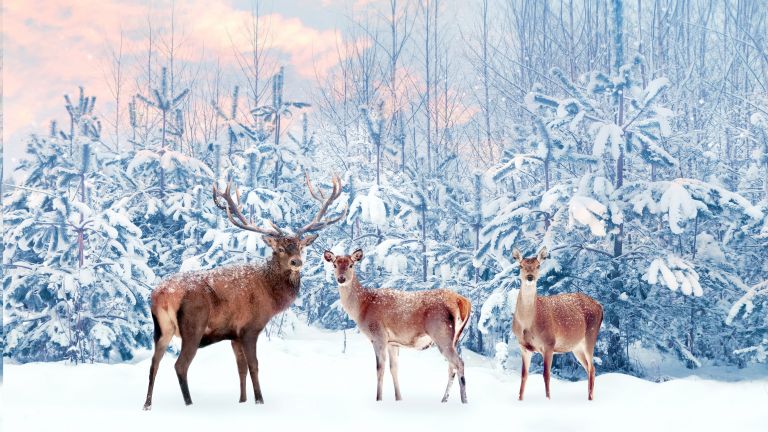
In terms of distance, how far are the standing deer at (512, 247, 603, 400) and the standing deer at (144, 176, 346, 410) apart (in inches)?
77.3

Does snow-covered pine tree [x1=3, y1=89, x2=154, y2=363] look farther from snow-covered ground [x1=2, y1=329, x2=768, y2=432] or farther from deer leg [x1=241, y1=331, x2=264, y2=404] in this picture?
deer leg [x1=241, y1=331, x2=264, y2=404]

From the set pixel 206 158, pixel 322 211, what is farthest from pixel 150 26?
pixel 322 211

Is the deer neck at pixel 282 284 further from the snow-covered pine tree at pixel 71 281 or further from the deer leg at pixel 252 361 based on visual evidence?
the snow-covered pine tree at pixel 71 281

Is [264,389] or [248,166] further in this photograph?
[248,166]

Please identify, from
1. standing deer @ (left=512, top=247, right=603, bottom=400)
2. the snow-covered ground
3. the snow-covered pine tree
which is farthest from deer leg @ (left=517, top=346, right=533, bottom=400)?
the snow-covered pine tree

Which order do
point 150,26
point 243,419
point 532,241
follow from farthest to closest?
point 150,26, point 532,241, point 243,419

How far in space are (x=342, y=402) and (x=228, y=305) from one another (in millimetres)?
1320

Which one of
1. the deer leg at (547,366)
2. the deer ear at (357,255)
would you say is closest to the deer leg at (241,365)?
the deer ear at (357,255)

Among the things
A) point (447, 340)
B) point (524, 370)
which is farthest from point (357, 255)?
point (524, 370)

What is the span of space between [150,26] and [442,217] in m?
8.43

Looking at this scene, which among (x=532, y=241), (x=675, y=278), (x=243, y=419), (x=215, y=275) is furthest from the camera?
(x=532, y=241)

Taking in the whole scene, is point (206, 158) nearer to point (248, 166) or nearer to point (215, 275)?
point (248, 166)

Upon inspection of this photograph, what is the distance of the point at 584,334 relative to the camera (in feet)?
22.5

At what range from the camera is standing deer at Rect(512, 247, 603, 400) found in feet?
21.3
